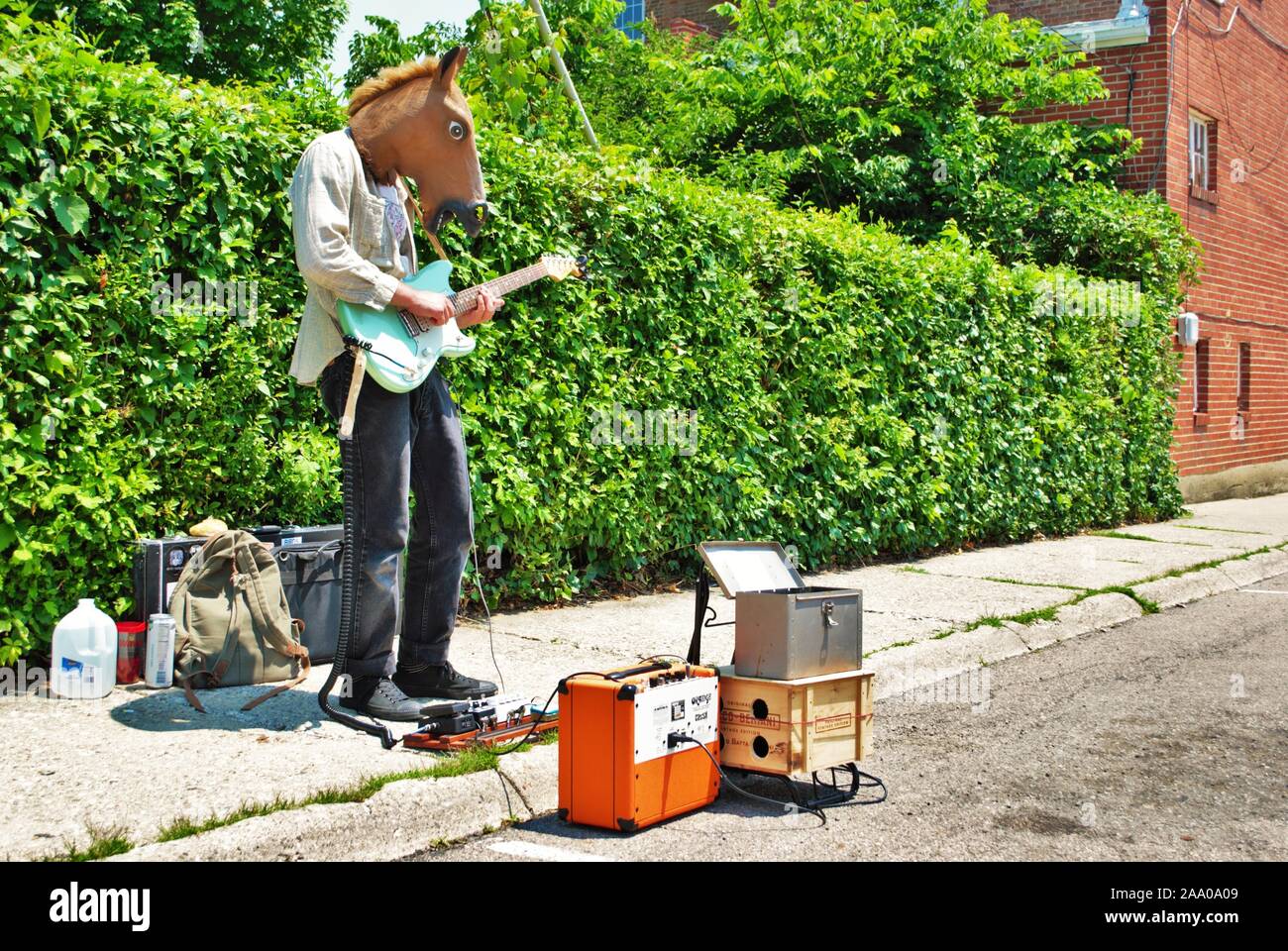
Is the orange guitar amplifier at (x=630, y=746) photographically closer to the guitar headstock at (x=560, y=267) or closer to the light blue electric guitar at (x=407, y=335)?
the light blue electric guitar at (x=407, y=335)

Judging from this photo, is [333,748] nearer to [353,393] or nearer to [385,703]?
[385,703]

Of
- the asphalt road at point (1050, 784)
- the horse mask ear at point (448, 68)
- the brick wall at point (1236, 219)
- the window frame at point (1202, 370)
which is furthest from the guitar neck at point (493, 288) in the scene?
the window frame at point (1202, 370)

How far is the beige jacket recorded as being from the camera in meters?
4.50

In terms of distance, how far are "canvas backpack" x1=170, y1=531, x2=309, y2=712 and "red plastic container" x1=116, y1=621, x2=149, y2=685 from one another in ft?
0.71

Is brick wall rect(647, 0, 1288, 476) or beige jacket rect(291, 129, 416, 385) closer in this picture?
beige jacket rect(291, 129, 416, 385)

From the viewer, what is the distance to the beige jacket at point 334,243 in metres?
4.50

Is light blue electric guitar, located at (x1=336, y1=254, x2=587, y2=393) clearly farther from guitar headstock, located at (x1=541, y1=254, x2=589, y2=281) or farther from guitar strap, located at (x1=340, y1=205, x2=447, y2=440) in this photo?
guitar headstock, located at (x1=541, y1=254, x2=589, y2=281)

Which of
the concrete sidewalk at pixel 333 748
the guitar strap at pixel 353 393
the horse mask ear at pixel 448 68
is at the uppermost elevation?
the horse mask ear at pixel 448 68

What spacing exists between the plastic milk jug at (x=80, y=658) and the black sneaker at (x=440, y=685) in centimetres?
124

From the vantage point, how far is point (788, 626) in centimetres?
433

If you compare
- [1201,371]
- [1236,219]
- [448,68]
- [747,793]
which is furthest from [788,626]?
[1236,219]

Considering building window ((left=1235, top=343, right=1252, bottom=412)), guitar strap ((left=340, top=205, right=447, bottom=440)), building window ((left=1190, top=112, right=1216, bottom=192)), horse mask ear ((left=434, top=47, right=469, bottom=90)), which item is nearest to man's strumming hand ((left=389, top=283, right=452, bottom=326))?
guitar strap ((left=340, top=205, right=447, bottom=440))

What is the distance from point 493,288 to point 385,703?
175 cm

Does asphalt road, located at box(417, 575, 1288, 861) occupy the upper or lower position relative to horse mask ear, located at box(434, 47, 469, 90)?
lower
